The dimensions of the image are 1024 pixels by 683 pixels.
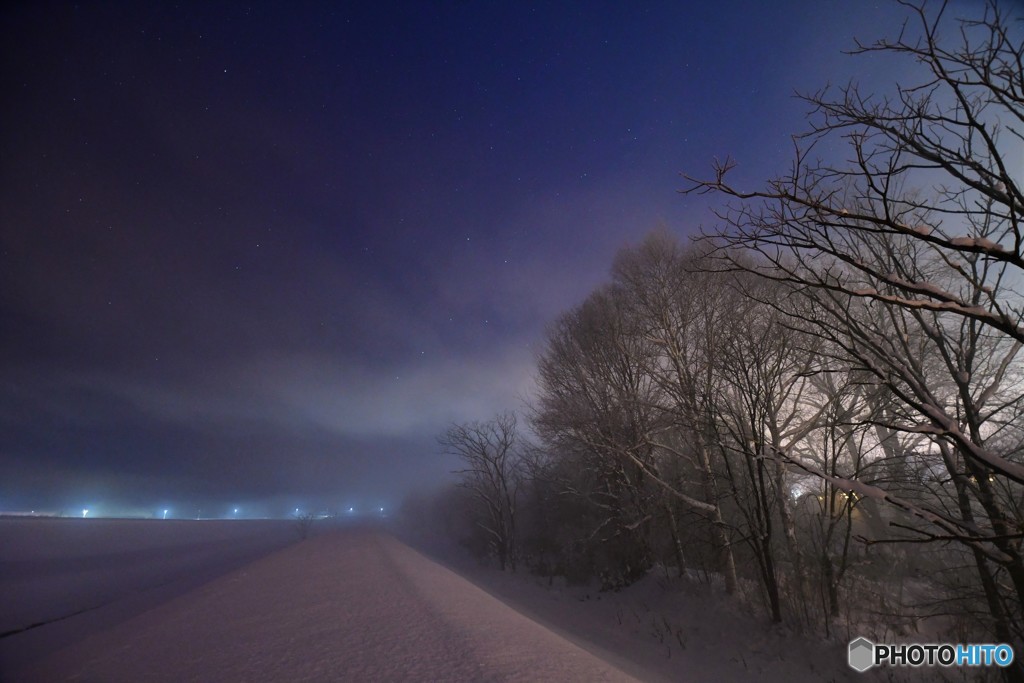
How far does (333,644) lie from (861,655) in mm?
8168

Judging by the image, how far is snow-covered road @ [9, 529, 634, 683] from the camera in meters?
4.63

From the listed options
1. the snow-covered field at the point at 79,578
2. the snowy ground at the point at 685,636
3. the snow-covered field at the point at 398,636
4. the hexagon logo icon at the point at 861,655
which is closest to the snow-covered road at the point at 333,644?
the snow-covered field at the point at 398,636

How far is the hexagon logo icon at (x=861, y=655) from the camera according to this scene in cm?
659

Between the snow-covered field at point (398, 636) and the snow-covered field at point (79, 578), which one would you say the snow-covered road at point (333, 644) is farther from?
the snow-covered field at point (79, 578)

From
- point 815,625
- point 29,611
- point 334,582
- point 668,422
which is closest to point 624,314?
point 668,422

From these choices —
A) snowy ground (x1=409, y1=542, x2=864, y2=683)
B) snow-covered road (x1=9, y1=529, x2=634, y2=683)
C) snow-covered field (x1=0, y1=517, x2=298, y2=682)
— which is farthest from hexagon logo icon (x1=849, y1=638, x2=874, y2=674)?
snow-covered field (x1=0, y1=517, x2=298, y2=682)

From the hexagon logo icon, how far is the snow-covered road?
423 cm

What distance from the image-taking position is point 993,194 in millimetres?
2861

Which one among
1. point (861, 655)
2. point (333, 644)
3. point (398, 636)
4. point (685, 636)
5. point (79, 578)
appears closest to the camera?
point (333, 644)

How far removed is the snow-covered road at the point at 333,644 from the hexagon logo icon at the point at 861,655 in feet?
13.9

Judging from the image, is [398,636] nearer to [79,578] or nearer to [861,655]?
[861,655]

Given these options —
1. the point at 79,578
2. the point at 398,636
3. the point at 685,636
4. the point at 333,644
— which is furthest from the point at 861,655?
the point at 79,578

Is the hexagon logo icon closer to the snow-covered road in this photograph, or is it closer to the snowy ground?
the snowy ground

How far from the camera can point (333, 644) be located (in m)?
5.50
